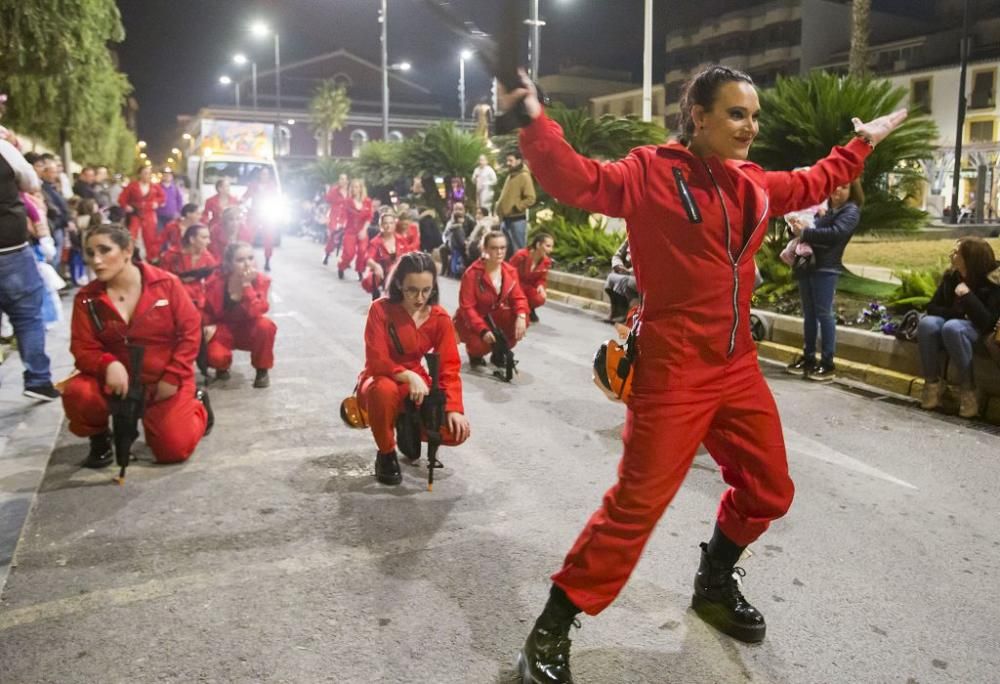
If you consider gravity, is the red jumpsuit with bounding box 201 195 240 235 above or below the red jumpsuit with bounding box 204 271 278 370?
above

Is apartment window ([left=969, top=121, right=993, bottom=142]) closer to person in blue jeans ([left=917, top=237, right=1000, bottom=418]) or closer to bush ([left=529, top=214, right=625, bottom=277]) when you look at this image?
bush ([left=529, top=214, right=625, bottom=277])

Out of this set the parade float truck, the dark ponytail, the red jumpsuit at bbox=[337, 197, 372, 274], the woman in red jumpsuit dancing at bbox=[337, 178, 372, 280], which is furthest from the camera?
the parade float truck

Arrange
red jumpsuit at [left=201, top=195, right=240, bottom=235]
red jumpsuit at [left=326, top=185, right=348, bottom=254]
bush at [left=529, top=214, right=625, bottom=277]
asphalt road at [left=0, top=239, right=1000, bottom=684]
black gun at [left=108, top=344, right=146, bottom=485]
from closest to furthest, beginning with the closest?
asphalt road at [left=0, top=239, right=1000, bottom=684] → black gun at [left=108, top=344, right=146, bottom=485] → red jumpsuit at [left=201, top=195, right=240, bottom=235] → bush at [left=529, top=214, right=625, bottom=277] → red jumpsuit at [left=326, top=185, right=348, bottom=254]

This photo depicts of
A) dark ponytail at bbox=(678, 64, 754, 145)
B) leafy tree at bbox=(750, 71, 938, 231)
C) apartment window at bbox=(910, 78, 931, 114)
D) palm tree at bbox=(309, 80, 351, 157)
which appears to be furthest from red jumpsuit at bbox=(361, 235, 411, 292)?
palm tree at bbox=(309, 80, 351, 157)

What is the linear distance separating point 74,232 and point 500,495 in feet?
37.6

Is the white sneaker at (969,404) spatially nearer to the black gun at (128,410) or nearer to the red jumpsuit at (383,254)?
the black gun at (128,410)

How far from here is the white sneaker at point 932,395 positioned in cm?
682

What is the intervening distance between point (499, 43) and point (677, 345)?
1115 millimetres

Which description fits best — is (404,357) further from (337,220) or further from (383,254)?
(337,220)

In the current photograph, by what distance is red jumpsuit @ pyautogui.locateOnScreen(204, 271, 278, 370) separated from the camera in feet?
25.0

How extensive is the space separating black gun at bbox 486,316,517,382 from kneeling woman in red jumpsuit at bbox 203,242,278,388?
1.97 meters

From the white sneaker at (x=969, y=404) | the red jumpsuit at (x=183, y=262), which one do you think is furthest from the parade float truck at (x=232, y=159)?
the white sneaker at (x=969, y=404)

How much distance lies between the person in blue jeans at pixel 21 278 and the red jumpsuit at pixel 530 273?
4869mm

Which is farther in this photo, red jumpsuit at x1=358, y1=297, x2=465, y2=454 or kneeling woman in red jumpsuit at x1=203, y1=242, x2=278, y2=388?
kneeling woman in red jumpsuit at x1=203, y1=242, x2=278, y2=388
